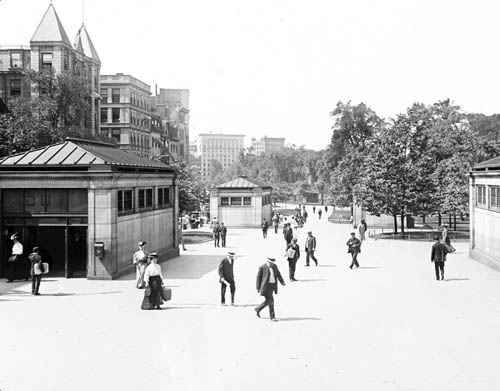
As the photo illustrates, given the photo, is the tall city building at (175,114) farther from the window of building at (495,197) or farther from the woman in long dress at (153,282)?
the woman in long dress at (153,282)

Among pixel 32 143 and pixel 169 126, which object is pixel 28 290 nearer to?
pixel 32 143

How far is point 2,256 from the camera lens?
78.5 ft

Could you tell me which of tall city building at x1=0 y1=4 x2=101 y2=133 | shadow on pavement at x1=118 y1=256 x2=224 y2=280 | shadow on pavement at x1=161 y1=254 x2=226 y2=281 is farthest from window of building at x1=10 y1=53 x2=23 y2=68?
shadow on pavement at x1=161 y1=254 x2=226 y2=281

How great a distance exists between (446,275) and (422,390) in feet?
51.0

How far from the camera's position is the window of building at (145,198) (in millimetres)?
27734

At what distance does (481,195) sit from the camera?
3073 centimetres

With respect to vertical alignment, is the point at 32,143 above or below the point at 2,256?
above

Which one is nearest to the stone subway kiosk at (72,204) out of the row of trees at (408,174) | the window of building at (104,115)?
the row of trees at (408,174)

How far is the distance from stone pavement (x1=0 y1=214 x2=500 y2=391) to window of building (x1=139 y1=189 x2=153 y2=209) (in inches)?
168

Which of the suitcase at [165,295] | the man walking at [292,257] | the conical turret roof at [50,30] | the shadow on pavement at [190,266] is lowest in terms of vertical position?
the shadow on pavement at [190,266]

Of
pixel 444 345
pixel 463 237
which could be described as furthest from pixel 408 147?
pixel 444 345

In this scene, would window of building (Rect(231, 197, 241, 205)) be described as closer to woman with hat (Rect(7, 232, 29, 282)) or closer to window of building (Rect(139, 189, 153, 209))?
window of building (Rect(139, 189, 153, 209))

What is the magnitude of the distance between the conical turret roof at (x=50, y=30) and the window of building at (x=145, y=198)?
5122 cm

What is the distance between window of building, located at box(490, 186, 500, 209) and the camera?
1089 inches
